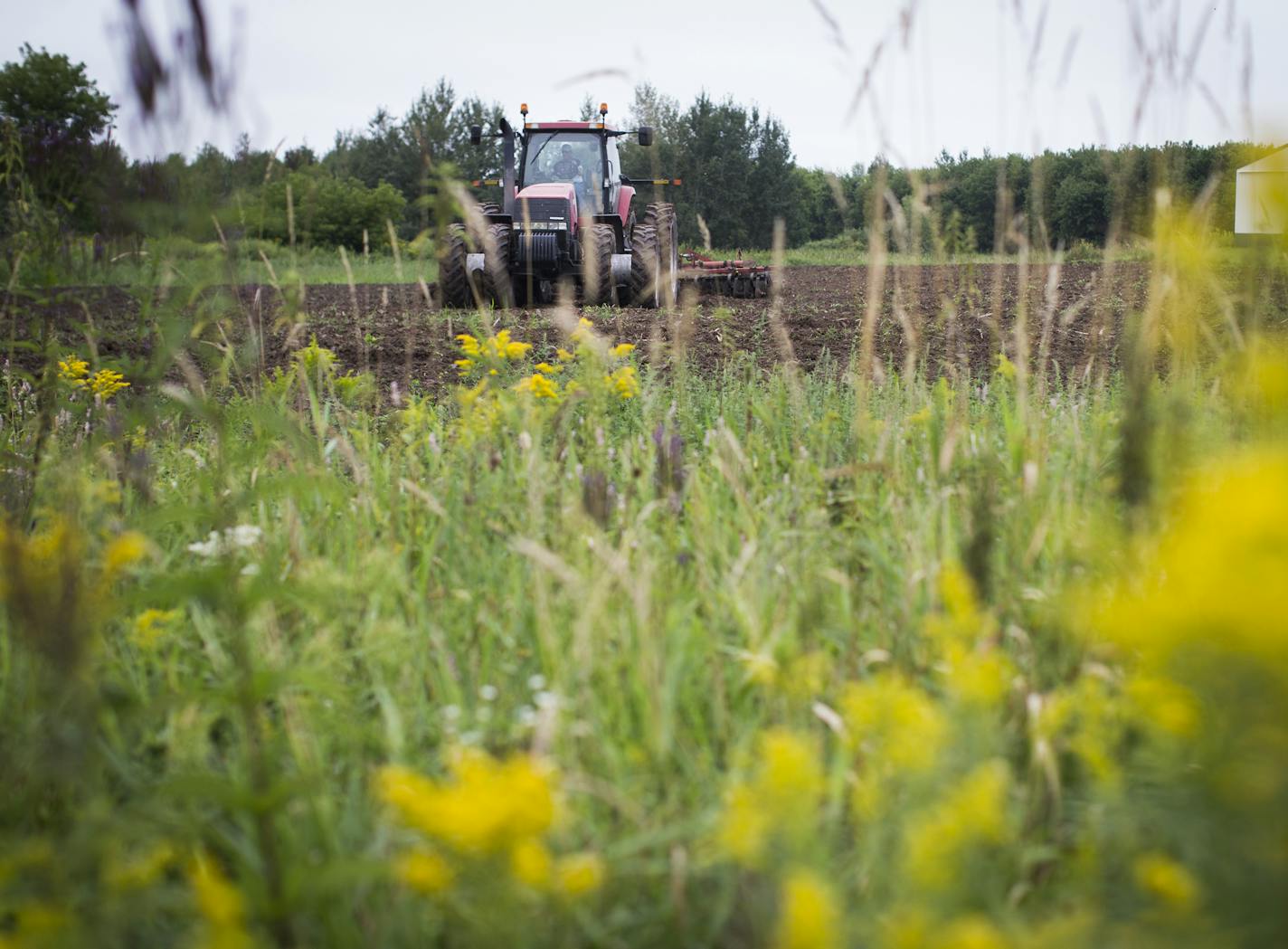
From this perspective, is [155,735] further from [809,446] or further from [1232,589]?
[809,446]

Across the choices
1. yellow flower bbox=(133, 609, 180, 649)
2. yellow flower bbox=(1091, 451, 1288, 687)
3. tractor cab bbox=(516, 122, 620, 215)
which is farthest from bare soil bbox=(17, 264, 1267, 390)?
yellow flower bbox=(1091, 451, 1288, 687)

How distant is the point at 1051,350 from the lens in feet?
22.4

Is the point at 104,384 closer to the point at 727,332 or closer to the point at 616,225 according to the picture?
the point at 727,332

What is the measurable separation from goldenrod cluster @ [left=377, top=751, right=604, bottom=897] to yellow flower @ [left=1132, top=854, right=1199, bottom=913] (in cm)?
56

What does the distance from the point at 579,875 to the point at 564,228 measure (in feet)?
33.5

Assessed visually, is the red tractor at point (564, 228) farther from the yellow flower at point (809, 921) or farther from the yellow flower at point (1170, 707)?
the yellow flower at point (809, 921)

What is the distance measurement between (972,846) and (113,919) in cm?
89

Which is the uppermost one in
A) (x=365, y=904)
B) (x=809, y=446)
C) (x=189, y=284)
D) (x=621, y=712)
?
(x=189, y=284)

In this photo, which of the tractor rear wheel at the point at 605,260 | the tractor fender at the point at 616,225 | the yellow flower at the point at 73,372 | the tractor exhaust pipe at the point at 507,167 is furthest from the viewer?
the tractor exhaust pipe at the point at 507,167

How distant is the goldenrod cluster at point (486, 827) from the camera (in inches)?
34.3

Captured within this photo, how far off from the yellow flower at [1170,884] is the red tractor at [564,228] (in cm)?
901

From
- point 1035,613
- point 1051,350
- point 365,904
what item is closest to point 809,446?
point 1035,613

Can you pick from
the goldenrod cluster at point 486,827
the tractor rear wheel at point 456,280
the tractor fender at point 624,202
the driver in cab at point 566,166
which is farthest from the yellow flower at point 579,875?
the tractor fender at point 624,202

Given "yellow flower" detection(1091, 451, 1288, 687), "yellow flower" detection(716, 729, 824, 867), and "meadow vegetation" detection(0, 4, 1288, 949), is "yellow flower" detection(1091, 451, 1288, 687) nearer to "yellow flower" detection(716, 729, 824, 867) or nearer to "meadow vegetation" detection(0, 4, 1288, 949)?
"meadow vegetation" detection(0, 4, 1288, 949)
